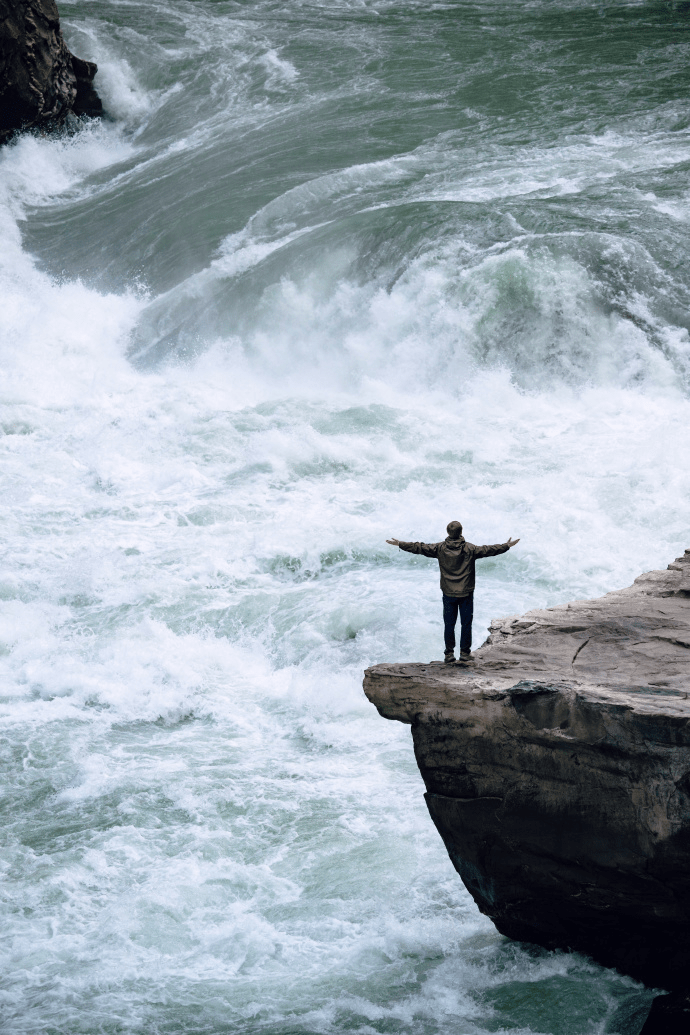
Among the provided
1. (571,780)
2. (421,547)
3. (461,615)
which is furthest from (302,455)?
(571,780)

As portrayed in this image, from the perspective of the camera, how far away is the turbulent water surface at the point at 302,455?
6684 mm

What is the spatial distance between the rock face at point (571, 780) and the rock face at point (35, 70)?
20.6 metres

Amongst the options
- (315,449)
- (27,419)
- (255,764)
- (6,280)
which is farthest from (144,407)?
(255,764)

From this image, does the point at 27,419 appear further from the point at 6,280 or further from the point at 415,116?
the point at 415,116

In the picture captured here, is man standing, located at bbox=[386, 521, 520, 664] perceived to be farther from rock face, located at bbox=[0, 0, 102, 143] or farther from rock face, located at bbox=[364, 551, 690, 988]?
rock face, located at bbox=[0, 0, 102, 143]

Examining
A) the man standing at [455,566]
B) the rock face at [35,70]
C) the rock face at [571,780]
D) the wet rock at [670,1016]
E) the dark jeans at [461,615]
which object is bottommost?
the wet rock at [670,1016]

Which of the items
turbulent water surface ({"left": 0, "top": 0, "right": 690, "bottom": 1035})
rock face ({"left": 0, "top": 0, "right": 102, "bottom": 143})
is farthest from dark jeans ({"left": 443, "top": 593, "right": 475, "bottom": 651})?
rock face ({"left": 0, "top": 0, "right": 102, "bottom": 143})

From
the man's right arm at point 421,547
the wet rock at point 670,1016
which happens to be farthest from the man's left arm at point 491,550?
the wet rock at point 670,1016

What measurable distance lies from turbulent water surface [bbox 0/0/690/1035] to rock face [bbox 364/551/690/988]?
44cm

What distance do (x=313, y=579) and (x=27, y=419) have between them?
6187mm


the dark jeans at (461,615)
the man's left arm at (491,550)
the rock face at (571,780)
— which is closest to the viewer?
the rock face at (571,780)

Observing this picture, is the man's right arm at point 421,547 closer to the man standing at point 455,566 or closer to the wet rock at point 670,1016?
the man standing at point 455,566

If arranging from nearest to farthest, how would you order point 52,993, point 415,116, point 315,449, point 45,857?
1. point 52,993
2. point 45,857
3. point 315,449
4. point 415,116

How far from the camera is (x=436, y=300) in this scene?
52.2 ft
